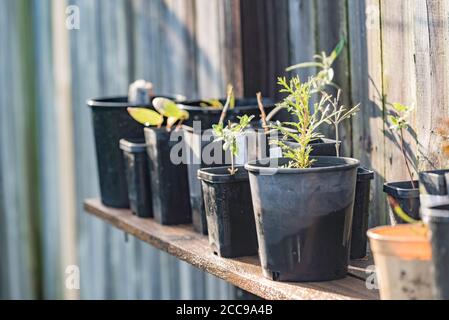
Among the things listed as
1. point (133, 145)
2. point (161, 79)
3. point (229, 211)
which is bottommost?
point (229, 211)

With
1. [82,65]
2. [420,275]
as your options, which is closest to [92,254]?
[82,65]

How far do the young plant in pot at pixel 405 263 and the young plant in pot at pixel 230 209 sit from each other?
538mm

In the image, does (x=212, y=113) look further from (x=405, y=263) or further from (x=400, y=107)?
(x=405, y=263)

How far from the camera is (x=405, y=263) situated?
4.54 feet

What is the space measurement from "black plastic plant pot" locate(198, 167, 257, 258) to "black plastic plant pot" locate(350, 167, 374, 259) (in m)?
0.22

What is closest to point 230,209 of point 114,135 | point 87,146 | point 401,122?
point 401,122

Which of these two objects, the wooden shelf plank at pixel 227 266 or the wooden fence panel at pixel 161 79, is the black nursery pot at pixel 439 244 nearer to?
the wooden shelf plank at pixel 227 266

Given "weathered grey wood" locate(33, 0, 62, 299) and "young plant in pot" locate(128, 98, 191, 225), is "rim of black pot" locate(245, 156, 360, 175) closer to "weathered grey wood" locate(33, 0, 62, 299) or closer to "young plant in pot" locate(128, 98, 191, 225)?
"young plant in pot" locate(128, 98, 191, 225)

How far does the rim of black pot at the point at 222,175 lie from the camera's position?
1.90m

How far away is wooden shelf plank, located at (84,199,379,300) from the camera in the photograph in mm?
1624

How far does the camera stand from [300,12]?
2422mm

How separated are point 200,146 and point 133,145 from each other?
15.6 inches

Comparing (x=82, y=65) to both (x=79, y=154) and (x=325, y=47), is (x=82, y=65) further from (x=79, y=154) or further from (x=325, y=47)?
(x=325, y=47)

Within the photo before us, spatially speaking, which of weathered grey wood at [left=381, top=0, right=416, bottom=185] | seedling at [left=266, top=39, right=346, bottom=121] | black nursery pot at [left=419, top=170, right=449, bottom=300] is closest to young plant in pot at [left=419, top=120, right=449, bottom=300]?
black nursery pot at [left=419, top=170, right=449, bottom=300]
